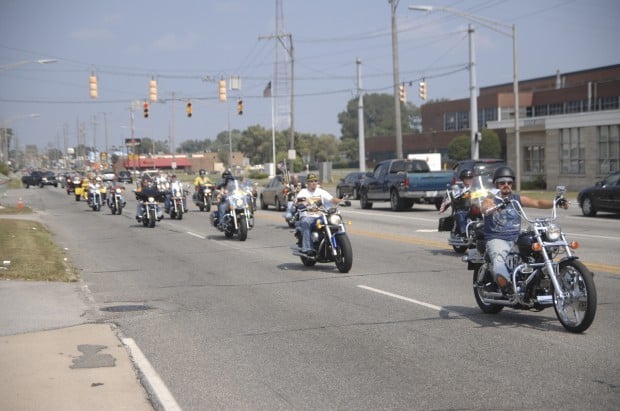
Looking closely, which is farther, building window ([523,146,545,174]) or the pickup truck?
building window ([523,146,545,174])

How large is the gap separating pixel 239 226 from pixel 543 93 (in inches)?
2914

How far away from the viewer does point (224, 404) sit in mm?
6828

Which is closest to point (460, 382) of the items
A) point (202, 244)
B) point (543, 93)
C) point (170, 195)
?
point (202, 244)

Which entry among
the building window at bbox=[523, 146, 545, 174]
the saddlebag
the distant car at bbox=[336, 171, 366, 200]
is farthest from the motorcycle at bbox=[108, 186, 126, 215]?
the building window at bbox=[523, 146, 545, 174]

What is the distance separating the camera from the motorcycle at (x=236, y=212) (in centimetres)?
2217

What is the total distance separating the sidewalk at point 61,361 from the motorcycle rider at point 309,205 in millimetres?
4611

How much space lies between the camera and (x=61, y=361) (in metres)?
8.45

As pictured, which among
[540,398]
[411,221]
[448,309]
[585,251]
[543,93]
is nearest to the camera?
[540,398]

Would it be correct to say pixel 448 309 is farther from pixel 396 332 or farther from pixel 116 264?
pixel 116 264

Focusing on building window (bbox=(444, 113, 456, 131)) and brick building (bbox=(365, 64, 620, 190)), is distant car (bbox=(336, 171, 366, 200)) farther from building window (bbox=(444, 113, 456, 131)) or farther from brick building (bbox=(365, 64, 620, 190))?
building window (bbox=(444, 113, 456, 131))

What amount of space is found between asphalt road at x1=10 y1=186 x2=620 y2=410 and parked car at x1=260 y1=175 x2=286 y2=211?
57.9 feet

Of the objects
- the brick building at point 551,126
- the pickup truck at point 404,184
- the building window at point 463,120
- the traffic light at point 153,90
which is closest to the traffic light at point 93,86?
the traffic light at point 153,90

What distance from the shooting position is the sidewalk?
704cm

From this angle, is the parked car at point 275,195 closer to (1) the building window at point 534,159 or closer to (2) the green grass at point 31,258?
(2) the green grass at point 31,258
